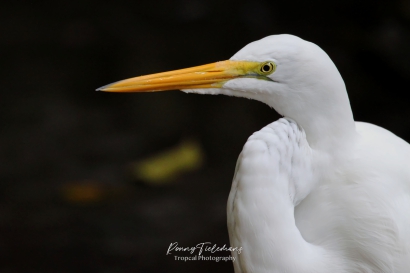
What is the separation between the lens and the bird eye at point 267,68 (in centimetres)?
120

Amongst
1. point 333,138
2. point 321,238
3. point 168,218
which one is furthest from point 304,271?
point 168,218

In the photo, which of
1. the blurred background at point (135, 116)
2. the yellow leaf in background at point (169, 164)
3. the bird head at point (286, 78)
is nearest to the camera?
the bird head at point (286, 78)

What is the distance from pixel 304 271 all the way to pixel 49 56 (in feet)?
10.4

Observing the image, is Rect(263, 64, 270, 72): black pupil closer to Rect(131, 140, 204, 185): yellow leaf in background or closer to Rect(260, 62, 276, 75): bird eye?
Rect(260, 62, 276, 75): bird eye

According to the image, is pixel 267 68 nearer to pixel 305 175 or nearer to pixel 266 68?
pixel 266 68

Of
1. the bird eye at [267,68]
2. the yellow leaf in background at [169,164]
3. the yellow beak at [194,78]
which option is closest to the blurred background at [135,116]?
the yellow leaf in background at [169,164]

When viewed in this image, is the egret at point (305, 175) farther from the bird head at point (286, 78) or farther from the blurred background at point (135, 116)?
the blurred background at point (135, 116)

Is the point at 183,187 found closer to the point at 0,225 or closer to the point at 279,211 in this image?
the point at 0,225

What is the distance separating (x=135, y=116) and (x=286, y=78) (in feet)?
7.86

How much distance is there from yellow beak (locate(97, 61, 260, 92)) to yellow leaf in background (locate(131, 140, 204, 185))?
6.01ft

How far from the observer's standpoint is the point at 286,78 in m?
1.20

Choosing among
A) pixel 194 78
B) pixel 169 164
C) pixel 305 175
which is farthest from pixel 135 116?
pixel 305 175

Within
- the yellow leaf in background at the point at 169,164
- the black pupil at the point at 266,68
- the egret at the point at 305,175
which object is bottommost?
the yellow leaf in background at the point at 169,164

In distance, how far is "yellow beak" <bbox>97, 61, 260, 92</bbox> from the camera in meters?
1.25
